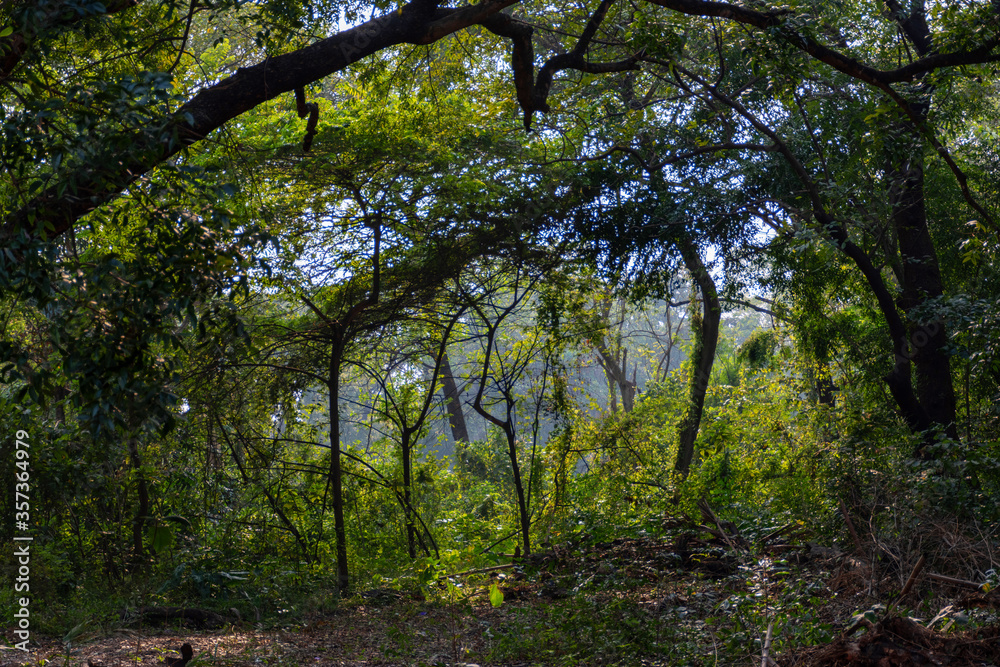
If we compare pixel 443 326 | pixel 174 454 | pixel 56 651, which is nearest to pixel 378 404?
pixel 443 326

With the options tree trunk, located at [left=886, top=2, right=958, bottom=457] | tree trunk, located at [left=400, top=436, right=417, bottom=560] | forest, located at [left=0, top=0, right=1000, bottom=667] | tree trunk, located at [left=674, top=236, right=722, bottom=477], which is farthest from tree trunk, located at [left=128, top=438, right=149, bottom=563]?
tree trunk, located at [left=886, top=2, right=958, bottom=457]

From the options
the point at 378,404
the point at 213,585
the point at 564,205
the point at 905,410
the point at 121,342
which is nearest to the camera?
the point at 121,342

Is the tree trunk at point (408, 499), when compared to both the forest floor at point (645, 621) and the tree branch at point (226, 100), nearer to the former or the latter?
the forest floor at point (645, 621)

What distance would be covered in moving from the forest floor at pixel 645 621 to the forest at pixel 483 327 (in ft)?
0.10

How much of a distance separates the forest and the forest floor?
29 mm

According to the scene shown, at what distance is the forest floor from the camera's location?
3125 millimetres

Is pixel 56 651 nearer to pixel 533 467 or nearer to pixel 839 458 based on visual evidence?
pixel 533 467

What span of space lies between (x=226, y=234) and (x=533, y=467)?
16.8 feet

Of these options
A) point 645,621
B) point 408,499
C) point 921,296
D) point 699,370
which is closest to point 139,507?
point 408,499

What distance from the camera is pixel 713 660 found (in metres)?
Answer: 3.51

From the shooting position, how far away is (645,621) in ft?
14.4

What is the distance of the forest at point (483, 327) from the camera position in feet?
10.9

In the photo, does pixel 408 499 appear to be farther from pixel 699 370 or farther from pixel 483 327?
pixel 699 370

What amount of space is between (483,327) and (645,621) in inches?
150
